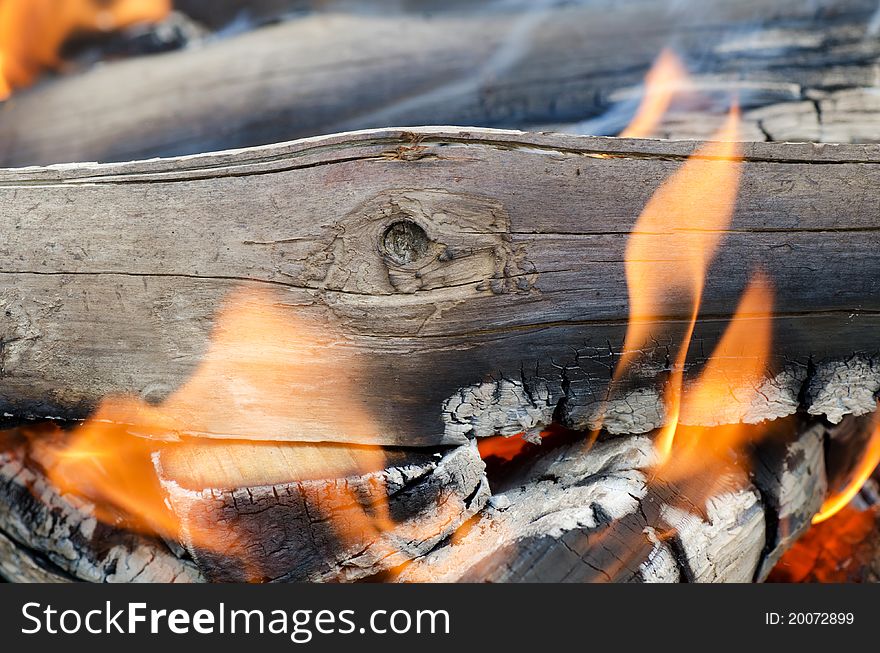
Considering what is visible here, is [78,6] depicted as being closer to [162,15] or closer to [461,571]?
[162,15]

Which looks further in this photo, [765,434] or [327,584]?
[765,434]

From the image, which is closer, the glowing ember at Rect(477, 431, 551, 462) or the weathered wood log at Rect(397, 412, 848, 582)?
the weathered wood log at Rect(397, 412, 848, 582)

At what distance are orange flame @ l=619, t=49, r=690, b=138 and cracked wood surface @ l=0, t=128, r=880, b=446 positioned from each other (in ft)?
2.37

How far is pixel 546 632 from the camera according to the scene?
1.31 meters

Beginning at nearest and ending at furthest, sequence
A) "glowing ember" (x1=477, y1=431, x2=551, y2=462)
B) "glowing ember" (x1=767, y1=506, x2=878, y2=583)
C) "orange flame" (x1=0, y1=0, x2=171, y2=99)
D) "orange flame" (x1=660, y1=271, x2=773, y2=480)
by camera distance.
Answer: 1. "orange flame" (x1=660, y1=271, x2=773, y2=480)
2. "glowing ember" (x1=477, y1=431, x2=551, y2=462)
3. "glowing ember" (x1=767, y1=506, x2=878, y2=583)
4. "orange flame" (x1=0, y1=0, x2=171, y2=99)

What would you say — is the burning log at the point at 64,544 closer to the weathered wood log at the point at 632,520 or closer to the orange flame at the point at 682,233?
the weathered wood log at the point at 632,520

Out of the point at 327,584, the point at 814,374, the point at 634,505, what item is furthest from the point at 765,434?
the point at 327,584

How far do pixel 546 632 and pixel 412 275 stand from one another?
2.52ft

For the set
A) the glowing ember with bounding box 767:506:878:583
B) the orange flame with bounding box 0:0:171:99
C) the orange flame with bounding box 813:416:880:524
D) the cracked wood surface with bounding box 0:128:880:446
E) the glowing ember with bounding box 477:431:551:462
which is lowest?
the glowing ember with bounding box 767:506:878:583

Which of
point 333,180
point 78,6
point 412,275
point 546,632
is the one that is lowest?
point 546,632

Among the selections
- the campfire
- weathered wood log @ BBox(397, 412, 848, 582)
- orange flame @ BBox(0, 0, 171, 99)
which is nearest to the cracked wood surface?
the campfire

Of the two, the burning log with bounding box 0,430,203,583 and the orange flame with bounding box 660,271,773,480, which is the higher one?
the orange flame with bounding box 660,271,773,480

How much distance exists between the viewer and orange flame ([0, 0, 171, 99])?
2.25m

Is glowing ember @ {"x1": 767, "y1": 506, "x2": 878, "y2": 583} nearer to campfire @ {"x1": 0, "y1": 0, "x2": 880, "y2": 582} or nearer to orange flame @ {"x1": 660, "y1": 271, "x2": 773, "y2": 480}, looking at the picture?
campfire @ {"x1": 0, "y1": 0, "x2": 880, "y2": 582}
